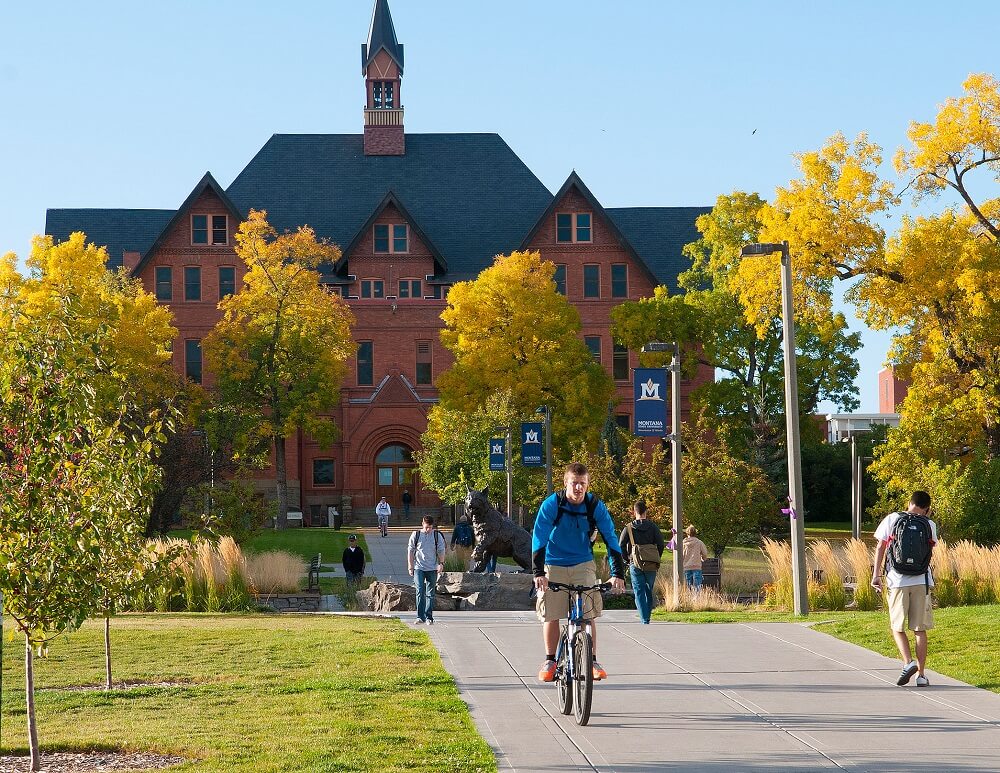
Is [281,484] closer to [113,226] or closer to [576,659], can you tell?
[113,226]

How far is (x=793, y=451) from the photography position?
2258cm

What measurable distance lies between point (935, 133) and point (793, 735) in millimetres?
29305

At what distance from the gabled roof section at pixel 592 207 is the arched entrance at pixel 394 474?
12025 millimetres

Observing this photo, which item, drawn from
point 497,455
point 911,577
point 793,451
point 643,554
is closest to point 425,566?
point 643,554

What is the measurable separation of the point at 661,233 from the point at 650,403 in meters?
51.1

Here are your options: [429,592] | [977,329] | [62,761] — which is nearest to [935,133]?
[977,329]

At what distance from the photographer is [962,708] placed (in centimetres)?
1118

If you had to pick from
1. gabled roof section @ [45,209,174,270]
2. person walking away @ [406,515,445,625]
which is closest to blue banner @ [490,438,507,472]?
person walking away @ [406,515,445,625]

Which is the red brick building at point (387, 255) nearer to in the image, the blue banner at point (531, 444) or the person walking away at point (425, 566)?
the blue banner at point (531, 444)

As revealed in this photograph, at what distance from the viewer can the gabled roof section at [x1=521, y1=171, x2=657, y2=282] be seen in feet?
229

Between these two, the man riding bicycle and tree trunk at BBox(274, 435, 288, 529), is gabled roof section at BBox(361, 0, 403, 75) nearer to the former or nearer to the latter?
tree trunk at BBox(274, 435, 288, 529)

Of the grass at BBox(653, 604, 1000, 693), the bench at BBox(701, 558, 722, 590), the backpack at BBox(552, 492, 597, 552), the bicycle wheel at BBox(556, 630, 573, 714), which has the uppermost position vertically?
the backpack at BBox(552, 492, 597, 552)

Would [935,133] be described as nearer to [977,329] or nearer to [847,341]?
[977,329]

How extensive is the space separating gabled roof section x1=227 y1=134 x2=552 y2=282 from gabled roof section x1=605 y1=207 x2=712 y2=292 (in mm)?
4816
